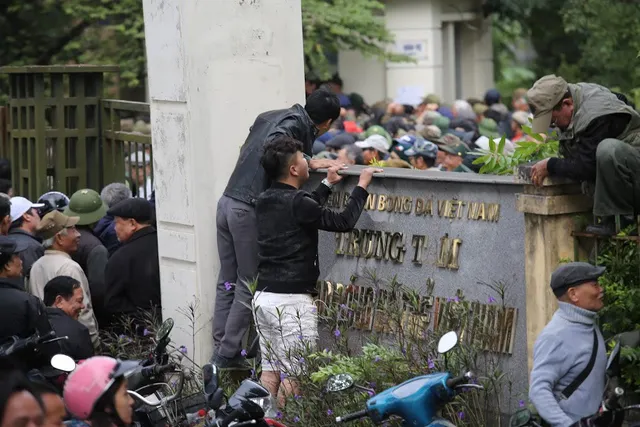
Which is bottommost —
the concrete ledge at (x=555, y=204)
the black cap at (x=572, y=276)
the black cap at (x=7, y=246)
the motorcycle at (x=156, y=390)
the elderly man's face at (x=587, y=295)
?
the motorcycle at (x=156, y=390)

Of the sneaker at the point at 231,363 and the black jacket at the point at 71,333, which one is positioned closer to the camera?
the black jacket at the point at 71,333

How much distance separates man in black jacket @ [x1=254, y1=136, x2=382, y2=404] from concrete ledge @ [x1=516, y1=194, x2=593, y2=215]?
1164 millimetres

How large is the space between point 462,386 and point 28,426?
197 cm

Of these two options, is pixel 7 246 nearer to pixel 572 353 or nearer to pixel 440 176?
pixel 440 176

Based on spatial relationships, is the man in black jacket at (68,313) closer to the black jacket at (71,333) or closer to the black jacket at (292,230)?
the black jacket at (71,333)

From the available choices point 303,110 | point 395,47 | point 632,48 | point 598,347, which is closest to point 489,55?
point 395,47

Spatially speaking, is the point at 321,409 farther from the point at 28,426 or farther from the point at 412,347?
the point at 28,426

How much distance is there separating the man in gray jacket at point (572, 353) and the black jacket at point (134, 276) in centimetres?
426

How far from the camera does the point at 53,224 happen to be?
10.1m

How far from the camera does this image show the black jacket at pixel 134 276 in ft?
32.2

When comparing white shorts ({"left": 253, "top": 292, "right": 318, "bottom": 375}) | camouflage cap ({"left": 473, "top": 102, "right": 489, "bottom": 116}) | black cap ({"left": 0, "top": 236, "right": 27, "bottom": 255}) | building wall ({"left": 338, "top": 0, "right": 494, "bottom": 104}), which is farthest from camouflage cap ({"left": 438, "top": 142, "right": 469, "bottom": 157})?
building wall ({"left": 338, "top": 0, "right": 494, "bottom": 104})

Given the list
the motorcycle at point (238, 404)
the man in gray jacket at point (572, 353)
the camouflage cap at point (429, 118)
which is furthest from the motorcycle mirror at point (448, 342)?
the camouflage cap at point (429, 118)

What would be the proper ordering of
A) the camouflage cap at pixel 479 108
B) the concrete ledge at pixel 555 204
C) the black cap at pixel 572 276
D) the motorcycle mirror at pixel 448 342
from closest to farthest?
the motorcycle mirror at pixel 448 342, the black cap at pixel 572 276, the concrete ledge at pixel 555 204, the camouflage cap at pixel 479 108

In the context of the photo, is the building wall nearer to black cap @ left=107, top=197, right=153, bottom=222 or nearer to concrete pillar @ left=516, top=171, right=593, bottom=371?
black cap @ left=107, top=197, right=153, bottom=222
